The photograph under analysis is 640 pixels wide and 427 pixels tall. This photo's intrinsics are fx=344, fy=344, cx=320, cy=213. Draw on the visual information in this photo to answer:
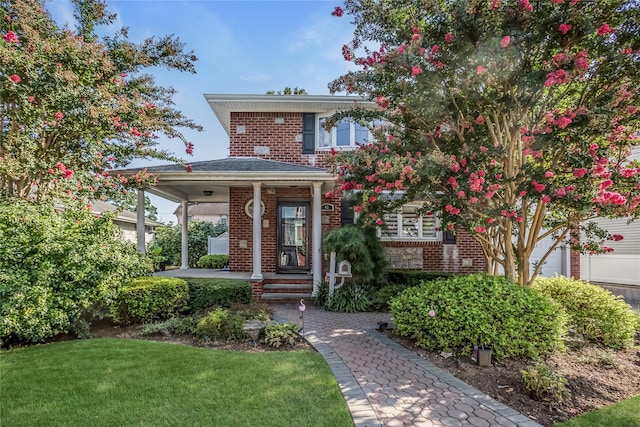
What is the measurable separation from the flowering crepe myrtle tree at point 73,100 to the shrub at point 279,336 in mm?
4282

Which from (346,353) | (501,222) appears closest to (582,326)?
(501,222)

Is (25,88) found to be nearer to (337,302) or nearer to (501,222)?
(337,302)

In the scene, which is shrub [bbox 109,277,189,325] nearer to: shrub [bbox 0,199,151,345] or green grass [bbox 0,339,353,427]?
shrub [bbox 0,199,151,345]

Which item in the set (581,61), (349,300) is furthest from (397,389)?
(581,61)

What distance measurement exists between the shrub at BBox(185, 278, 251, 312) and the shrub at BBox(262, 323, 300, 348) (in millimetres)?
2239

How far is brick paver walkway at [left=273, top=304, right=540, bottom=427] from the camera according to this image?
3.41 metres

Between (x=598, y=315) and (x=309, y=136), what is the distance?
29.2 ft

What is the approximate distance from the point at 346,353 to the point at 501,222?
360cm

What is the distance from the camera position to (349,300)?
28.3 ft

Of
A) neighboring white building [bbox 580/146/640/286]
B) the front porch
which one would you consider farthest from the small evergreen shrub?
neighboring white building [bbox 580/146/640/286]

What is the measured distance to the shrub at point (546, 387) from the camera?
3816 mm

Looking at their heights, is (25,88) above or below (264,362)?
above

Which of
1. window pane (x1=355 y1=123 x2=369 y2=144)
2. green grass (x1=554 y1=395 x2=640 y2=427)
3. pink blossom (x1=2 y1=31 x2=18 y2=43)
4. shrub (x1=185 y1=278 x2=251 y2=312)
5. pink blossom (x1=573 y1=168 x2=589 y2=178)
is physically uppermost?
window pane (x1=355 y1=123 x2=369 y2=144)

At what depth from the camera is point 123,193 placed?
7398 millimetres
